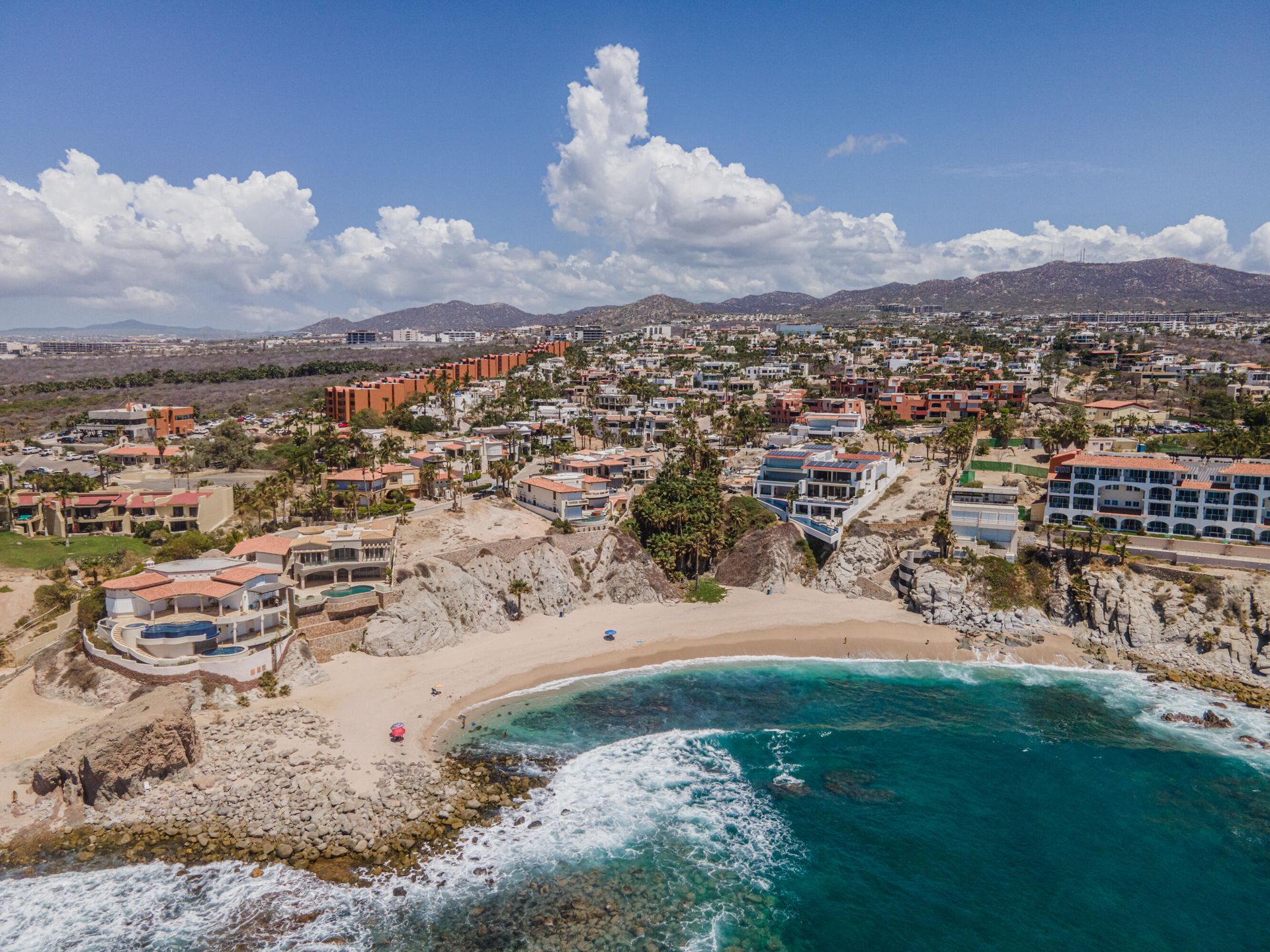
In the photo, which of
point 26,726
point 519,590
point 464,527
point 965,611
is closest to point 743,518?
point 965,611

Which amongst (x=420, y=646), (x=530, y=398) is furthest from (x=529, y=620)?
(x=530, y=398)

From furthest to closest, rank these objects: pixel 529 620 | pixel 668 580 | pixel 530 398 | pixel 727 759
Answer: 1. pixel 530 398
2. pixel 668 580
3. pixel 529 620
4. pixel 727 759

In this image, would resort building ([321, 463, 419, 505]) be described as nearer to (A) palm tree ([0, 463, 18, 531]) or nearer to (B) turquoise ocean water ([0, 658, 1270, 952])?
(A) palm tree ([0, 463, 18, 531])

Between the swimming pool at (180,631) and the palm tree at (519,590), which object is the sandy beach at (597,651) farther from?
the swimming pool at (180,631)

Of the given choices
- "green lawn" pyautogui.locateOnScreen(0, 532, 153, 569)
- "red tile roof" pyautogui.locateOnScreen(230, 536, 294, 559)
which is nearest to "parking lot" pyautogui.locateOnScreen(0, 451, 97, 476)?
"green lawn" pyautogui.locateOnScreen(0, 532, 153, 569)

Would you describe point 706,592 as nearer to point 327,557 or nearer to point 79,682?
point 327,557

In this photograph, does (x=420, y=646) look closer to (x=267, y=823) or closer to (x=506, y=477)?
(x=267, y=823)
